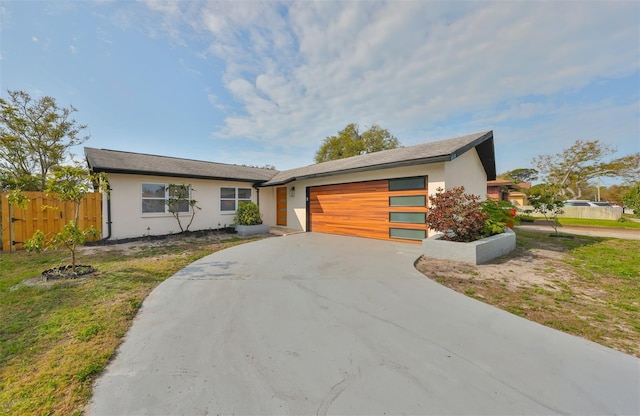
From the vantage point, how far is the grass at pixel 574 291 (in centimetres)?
280

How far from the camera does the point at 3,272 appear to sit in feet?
16.5

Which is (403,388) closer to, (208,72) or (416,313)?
(416,313)

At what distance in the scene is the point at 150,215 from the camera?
372 inches

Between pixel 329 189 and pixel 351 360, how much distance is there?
8588 millimetres

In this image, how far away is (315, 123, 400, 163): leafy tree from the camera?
91.3 ft

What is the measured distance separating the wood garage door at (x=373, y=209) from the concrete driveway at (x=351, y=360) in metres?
4.24

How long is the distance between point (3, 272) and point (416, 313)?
337 inches

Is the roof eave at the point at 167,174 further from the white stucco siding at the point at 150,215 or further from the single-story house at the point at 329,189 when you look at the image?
the white stucco siding at the point at 150,215

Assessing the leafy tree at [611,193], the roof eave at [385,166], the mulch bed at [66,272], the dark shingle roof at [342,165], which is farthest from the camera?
the leafy tree at [611,193]

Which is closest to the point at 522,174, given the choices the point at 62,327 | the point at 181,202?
the point at 181,202

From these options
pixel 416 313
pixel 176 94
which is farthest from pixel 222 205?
pixel 416 313

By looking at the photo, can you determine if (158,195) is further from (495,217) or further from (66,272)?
(495,217)

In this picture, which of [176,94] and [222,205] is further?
[222,205]

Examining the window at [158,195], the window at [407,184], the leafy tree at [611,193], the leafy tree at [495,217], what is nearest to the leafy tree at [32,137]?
the window at [158,195]
